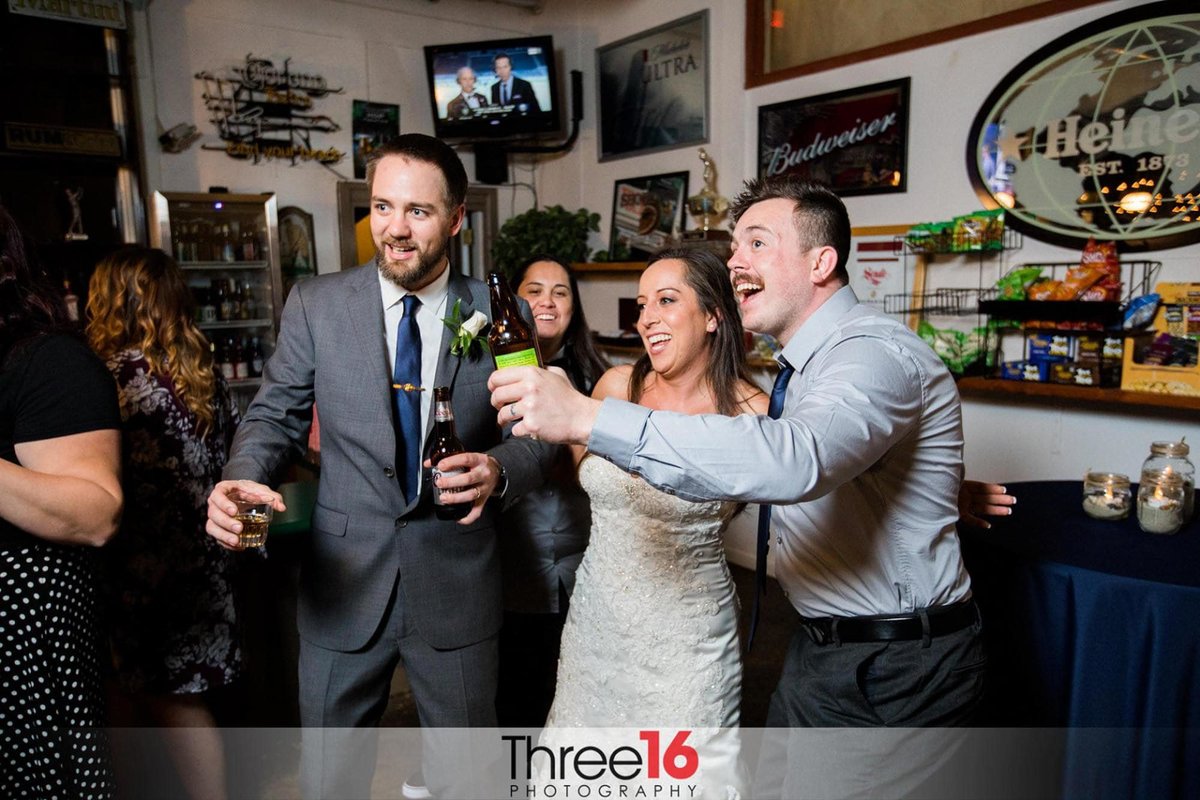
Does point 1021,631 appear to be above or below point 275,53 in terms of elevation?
below

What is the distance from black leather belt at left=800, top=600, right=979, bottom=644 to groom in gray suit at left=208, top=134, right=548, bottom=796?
72cm

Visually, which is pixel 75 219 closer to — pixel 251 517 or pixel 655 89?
pixel 655 89

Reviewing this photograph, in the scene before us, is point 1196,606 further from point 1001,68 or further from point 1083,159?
point 1001,68

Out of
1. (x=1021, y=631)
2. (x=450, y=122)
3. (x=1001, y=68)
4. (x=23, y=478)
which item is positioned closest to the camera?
(x=23, y=478)

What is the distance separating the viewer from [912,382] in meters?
1.35

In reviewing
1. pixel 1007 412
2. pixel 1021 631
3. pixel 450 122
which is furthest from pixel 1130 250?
pixel 450 122

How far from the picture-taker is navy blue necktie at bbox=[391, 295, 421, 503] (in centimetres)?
182

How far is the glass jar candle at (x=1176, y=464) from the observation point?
7.22 ft

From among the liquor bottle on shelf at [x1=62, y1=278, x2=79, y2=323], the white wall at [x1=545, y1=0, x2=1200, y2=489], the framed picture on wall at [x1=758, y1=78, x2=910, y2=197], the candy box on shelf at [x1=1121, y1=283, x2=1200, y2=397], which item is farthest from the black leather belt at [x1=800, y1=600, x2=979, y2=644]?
the liquor bottle on shelf at [x1=62, y1=278, x2=79, y2=323]

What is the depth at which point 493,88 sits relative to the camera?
18.5 feet

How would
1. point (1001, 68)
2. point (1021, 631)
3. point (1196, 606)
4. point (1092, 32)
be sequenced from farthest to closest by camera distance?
point (1001, 68)
point (1092, 32)
point (1021, 631)
point (1196, 606)

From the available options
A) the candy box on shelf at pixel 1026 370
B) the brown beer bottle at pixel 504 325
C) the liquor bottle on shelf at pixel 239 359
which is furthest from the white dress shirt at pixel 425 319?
the liquor bottle on shelf at pixel 239 359

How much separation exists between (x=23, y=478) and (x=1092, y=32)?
3.74 meters

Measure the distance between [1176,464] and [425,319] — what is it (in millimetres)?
2075
